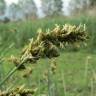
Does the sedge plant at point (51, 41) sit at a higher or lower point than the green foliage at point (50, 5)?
lower

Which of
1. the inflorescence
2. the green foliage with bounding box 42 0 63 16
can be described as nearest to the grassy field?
the inflorescence

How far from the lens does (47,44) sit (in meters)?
0.98

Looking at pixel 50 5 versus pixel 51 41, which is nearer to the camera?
pixel 51 41

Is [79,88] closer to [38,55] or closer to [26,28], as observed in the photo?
[38,55]

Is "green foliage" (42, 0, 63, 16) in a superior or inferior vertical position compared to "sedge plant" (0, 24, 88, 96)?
superior

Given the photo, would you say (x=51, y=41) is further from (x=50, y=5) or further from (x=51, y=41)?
(x=50, y=5)

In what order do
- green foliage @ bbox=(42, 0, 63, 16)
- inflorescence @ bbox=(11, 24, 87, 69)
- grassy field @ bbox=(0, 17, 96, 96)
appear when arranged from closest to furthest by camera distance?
inflorescence @ bbox=(11, 24, 87, 69) → grassy field @ bbox=(0, 17, 96, 96) → green foliage @ bbox=(42, 0, 63, 16)

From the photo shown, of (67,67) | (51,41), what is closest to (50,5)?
(67,67)

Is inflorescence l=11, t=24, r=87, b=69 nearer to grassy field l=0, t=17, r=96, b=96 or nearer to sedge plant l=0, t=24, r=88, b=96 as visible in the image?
sedge plant l=0, t=24, r=88, b=96

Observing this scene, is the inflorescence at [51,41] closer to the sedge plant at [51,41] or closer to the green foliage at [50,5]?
the sedge plant at [51,41]

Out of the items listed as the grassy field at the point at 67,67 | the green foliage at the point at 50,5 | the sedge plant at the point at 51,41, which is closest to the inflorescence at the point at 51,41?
the sedge plant at the point at 51,41

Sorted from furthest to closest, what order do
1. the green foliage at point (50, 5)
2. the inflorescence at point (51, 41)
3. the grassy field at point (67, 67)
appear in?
the green foliage at point (50, 5), the grassy field at point (67, 67), the inflorescence at point (51, 41)

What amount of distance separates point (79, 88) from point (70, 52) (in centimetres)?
508

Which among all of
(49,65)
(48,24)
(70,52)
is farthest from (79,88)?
(48,24)
